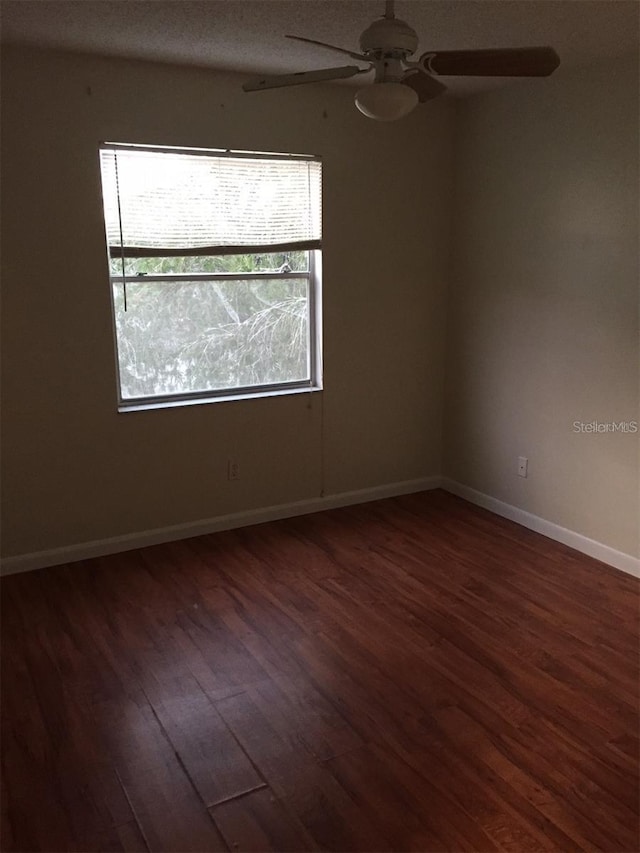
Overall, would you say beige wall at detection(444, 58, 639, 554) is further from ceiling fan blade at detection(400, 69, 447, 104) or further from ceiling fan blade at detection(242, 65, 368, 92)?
ceiling fan blade at detection(242, 65, 368, 92)

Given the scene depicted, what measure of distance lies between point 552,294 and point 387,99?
2.05 m

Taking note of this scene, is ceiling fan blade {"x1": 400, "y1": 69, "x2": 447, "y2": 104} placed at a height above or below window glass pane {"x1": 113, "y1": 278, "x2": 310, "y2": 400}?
above

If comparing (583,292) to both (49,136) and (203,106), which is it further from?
(49,136)

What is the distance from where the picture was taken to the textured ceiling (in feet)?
8.34

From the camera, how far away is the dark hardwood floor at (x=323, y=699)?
205 cm

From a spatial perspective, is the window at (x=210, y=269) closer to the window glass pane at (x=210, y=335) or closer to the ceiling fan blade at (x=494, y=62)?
the window glass pane at (x=210, y=335)

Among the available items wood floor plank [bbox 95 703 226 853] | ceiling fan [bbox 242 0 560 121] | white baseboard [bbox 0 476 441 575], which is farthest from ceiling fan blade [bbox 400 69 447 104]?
white baseboard [bbox 0 476 441 575]

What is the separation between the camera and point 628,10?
2588mm

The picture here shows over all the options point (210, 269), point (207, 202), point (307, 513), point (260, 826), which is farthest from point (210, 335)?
point (260, 826)

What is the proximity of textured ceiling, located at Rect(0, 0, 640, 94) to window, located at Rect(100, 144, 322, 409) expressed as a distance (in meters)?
0.54

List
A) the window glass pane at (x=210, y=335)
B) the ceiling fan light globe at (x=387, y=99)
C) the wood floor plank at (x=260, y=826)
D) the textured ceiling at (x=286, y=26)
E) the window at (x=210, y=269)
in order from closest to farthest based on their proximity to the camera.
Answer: the wood floor plank at (x=260, y=826)
the ceiling fan light globe at (x=387, y=99)
the textured ceiling at (x=286, y=26)
the window at (x=210, y=269)
the window glass pane at (x=210, y=335)

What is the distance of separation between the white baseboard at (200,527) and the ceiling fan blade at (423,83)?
2558mm

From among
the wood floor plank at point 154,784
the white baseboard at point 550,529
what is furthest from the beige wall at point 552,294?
the wood floor plank at point 154,784

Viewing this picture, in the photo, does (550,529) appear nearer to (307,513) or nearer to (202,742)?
(307,513)
